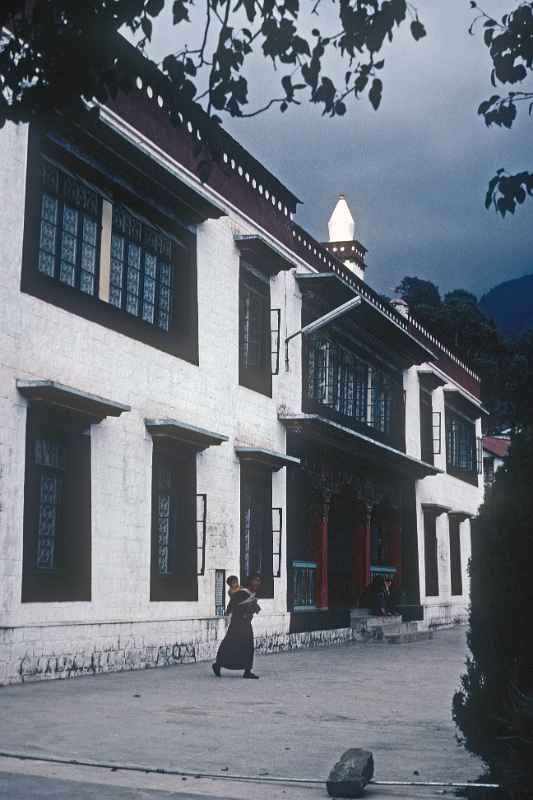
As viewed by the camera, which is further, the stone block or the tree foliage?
the stone block

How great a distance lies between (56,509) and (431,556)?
19960 mm

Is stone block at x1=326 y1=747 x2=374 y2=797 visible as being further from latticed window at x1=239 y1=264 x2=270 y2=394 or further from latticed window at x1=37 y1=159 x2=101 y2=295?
latticed window at x1=239 y1=264 x2=270 y2=394

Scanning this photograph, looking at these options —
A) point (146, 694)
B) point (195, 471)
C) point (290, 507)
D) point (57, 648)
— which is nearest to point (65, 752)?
point (146, 694)

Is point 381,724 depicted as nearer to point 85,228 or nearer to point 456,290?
point 85,228

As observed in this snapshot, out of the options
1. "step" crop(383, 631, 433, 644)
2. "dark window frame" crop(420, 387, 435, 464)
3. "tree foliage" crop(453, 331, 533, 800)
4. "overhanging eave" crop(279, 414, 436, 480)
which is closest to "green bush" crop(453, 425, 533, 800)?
"tree foliage" crop(453, 331, 533, 800)

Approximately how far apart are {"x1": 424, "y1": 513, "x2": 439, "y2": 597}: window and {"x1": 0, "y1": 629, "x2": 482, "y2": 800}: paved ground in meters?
17.0

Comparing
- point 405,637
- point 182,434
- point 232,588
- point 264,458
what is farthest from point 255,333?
point 405,637

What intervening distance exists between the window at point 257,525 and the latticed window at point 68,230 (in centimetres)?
570

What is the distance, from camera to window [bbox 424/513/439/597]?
31953mm

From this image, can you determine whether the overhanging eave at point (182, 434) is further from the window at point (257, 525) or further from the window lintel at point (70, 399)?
the window at point (257, 525)

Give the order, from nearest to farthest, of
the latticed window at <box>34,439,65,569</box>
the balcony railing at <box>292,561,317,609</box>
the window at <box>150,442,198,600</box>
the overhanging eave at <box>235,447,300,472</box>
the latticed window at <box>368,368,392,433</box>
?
1. the latticed window at <box>34,439,65,569</box>
2. the window at <box>150,442,198,600</box>
3. the overhanging eave at <box>235,447,300,472</box>
4. the balcony railing at <box>292,561,317,609</box>
5. the latticed window at <box>368,368,392,433</box>

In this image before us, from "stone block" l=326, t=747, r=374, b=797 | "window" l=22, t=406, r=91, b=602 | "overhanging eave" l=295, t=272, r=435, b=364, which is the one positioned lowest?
"stone block" l=326, t=747, r=374, b=797

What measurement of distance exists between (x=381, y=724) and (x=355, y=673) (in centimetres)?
582

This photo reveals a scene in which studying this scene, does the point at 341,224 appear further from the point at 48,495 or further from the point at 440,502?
the point at 48,495
